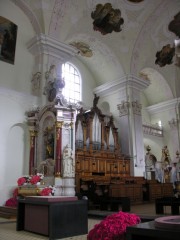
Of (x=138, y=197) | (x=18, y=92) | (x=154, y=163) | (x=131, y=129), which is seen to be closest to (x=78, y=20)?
(x=18, y=92)

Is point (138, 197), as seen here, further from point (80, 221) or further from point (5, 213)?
point (80, 221)

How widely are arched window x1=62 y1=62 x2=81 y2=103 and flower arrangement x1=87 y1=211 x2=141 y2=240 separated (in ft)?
41.3

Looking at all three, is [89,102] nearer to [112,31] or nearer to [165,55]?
[112,31]

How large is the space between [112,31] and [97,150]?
662cm

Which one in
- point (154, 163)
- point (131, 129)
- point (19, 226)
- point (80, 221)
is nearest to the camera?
point (80, 221)

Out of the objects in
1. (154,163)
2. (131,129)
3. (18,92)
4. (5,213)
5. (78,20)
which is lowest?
(5,213)

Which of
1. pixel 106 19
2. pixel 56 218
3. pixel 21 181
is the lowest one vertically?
pixel 56 218

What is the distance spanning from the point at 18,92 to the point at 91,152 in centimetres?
448

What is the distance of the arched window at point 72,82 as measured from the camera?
15906 millimetres

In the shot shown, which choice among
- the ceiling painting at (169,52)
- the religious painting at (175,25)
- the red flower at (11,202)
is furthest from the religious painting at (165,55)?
the red flower at (11,202)

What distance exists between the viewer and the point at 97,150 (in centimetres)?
1358

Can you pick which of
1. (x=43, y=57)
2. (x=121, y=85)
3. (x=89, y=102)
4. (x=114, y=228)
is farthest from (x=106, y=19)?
(x=114, y=228)

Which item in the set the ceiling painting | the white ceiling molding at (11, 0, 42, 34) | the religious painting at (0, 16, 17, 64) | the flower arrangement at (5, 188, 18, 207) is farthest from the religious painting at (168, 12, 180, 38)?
the flower arrangement at (5, 188, 18, 207)

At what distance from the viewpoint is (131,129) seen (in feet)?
50.0
